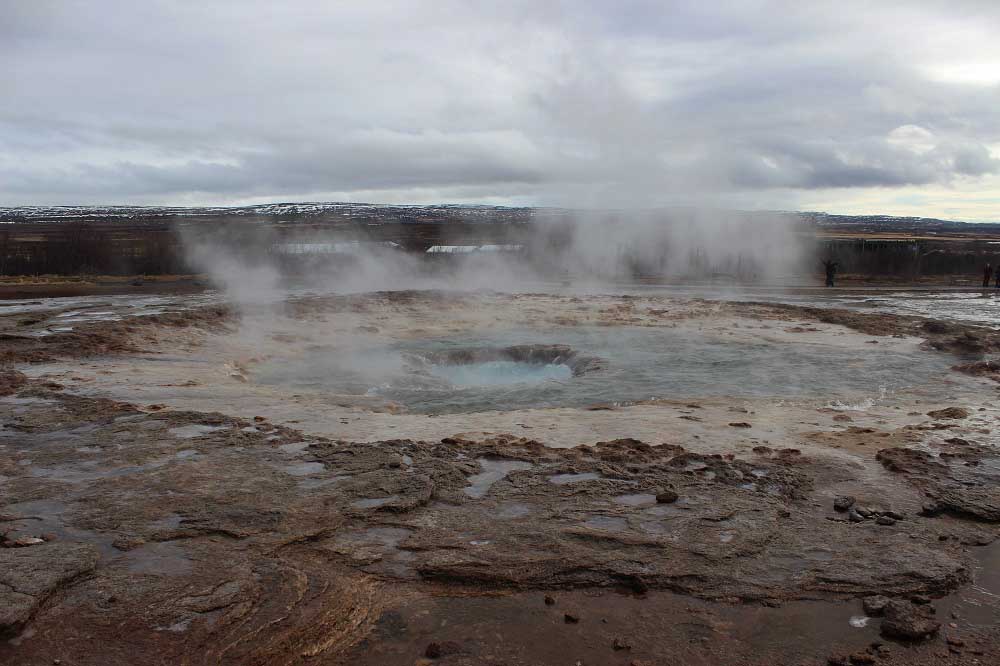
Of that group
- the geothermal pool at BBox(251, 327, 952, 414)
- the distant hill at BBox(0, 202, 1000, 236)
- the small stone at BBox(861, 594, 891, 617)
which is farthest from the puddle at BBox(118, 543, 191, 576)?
the distant hill at BBox(0, 202, 1000, 236)

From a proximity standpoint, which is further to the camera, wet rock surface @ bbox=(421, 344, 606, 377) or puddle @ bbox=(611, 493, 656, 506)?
wet rock surface @ bbox=(421, 344, 606, 377)

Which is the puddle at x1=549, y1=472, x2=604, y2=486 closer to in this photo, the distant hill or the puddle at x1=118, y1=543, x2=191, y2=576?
the puddle at x1=118, y1=543, x2=191, y2=576

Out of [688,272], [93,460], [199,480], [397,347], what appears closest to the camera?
[199,480]

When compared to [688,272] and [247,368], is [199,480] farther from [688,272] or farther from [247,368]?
[688,272]

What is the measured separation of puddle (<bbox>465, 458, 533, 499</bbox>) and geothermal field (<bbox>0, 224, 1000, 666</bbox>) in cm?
3

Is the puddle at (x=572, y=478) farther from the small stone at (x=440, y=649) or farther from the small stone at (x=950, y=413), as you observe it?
the small stone at (x=950, y=413)

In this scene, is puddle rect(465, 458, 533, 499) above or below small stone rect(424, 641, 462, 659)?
above

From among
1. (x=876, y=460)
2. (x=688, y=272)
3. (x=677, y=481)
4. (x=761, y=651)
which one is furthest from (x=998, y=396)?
(x=688, y=272)

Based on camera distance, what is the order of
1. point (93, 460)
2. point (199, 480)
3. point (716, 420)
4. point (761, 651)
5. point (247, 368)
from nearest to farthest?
point (761, 651) < point (199, 480) < point (93, 460) < point (716, 420) < point (247, 368)

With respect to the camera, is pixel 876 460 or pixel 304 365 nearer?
pixel 876 460

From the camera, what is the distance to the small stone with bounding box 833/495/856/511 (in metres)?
4.70

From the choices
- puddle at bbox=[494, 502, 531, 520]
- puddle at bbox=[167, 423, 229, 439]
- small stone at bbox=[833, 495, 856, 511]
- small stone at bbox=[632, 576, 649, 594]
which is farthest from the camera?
puddle at bbox=[167, 423, 229, 439]

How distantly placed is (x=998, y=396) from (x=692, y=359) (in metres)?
3.72

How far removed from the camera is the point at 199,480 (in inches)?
198
